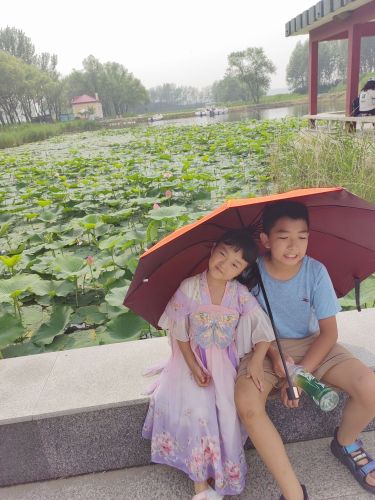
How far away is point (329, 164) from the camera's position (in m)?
4.14

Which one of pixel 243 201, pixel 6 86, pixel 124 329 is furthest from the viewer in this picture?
pixel 6 86

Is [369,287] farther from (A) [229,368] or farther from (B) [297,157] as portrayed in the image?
(B) [297,157]

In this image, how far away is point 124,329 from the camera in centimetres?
208

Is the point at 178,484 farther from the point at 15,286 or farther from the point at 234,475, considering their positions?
the point at 15,286

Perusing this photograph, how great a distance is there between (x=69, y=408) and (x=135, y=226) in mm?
2744

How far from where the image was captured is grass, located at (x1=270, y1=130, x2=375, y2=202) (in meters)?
3.64

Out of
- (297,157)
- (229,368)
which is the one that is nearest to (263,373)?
(229,368)

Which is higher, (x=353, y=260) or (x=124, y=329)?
(x=353, y=260)

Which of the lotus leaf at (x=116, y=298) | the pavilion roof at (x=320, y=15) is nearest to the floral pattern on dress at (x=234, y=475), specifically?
the lotus leaf at (x=116, y=298)

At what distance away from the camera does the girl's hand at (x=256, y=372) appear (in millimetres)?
1293

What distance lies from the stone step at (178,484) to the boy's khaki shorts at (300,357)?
308 mm

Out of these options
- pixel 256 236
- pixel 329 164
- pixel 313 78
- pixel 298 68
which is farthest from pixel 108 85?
pixel 256 236

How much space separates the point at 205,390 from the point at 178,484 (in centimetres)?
35

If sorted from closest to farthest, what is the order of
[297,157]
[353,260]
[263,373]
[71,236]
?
[263,373]
[353,260]
[71,236]
[297,157]
